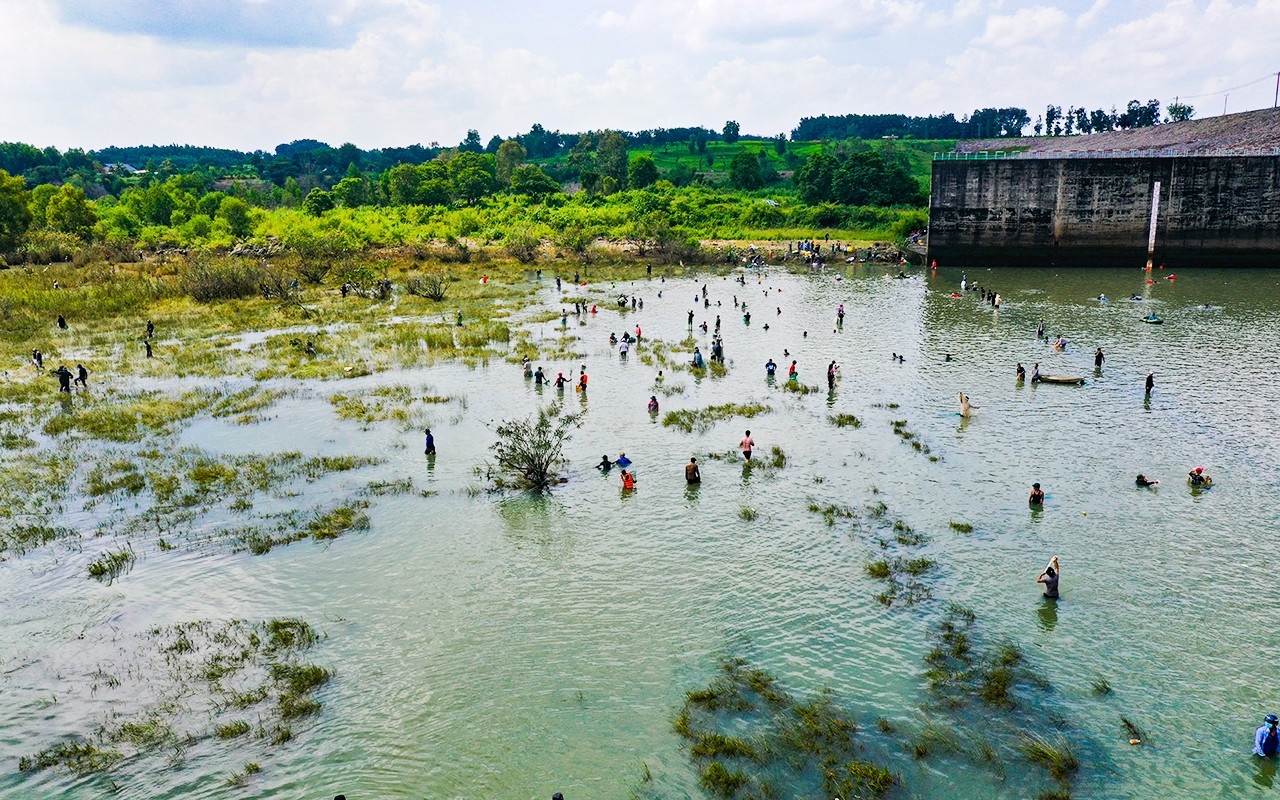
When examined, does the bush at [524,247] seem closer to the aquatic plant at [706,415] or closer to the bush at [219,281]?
the bush at [219,281]

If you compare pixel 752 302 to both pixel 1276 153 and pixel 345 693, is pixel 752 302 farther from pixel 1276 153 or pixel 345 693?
pixel 345 693

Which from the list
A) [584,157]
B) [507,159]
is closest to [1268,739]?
[507,159]

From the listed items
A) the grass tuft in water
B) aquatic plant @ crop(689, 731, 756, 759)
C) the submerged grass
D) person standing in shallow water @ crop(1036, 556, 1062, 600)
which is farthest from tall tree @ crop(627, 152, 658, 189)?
the grass tuft in water

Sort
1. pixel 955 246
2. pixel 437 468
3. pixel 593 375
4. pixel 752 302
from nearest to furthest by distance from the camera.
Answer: pixel 437 468, pixel 593 375, pixel 752 302, pixel 955 246

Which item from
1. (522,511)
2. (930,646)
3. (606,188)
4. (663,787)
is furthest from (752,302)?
(606,188)

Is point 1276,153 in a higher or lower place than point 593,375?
higher

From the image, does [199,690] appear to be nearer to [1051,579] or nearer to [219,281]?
[1051,579]

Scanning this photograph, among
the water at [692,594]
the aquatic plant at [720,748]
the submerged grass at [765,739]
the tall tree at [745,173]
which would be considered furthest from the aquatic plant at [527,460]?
the tall tree at [745,173]
